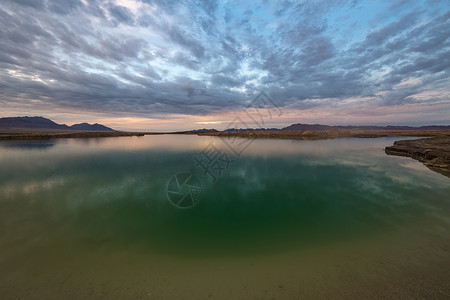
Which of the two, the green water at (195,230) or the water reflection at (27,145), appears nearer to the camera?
the green water at (195,230)

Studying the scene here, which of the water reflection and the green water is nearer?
the green water

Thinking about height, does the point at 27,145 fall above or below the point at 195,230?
above

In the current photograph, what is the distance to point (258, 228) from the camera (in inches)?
306

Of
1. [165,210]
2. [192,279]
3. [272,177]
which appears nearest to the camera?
[192,279]

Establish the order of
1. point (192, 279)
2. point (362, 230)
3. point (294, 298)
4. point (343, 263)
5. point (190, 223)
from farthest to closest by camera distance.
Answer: point (190, 223) < point (362, 230) < point (343, 263) < point (192, 279) < point (294, 298)

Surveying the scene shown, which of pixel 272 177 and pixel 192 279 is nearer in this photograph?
pixel 192 279

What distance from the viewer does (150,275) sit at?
16.7 feet

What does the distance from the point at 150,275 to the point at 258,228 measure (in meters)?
4.56

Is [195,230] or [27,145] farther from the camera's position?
[27,145]

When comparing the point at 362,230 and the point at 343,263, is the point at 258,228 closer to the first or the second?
the point at 343,263

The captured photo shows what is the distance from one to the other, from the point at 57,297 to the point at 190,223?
465 cm

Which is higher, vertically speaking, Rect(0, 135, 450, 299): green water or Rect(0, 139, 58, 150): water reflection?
Rect(0, 139, 58, 150): water reflection

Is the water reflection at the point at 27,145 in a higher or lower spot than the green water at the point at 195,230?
higher

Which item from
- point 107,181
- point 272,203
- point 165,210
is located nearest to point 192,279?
point 165,210
